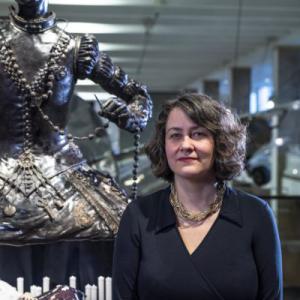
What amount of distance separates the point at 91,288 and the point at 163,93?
169 cm

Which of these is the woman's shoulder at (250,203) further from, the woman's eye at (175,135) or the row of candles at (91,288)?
the row of candles at (91,288)

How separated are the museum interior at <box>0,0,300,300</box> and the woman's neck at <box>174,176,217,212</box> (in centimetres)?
17

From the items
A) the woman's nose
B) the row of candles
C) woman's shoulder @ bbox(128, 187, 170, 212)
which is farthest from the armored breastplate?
the woman's nose

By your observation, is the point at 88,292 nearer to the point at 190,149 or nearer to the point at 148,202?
the point at 148,202

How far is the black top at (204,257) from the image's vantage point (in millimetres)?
1025

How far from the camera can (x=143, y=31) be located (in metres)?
5.37

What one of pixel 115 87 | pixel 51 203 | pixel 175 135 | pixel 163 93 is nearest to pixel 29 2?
pixel 115 87

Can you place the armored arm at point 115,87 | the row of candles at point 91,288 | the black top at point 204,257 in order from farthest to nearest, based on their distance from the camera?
the armored arm at point 115,87, the row of candles at point 91,288, the black top at point 204,257

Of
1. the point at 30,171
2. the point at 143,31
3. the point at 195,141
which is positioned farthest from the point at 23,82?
→ the point at 143,31

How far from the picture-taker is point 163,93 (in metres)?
3.11

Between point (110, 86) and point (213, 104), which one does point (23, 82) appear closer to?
point (110, 86)

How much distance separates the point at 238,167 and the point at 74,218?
1.99ft

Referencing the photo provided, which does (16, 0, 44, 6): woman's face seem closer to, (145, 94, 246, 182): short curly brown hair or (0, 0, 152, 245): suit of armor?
(0, 0, 152, 245): suit of armor

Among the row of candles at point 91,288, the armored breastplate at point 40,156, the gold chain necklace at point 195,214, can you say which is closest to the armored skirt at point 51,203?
the armored breastplate at point 40,156
